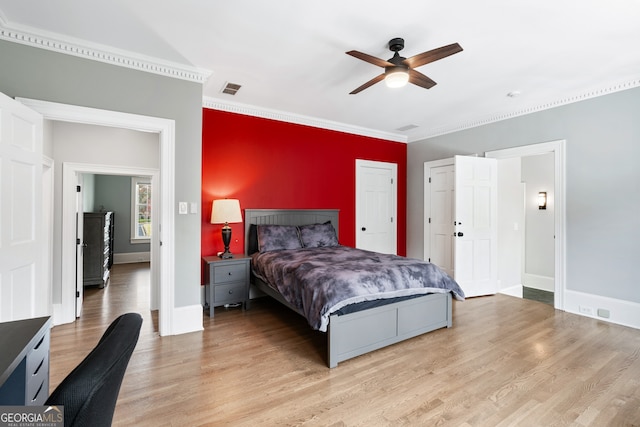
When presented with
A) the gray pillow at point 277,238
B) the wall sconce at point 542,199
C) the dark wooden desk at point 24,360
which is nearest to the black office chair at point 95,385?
the dark wooden desk at point 24,360

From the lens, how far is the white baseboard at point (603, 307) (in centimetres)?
336

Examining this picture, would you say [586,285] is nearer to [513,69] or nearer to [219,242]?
[513,69]

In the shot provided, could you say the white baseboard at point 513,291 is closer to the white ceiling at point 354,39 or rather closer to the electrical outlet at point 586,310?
the electrical outlet at point 586,310

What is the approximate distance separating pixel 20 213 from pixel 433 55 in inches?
132

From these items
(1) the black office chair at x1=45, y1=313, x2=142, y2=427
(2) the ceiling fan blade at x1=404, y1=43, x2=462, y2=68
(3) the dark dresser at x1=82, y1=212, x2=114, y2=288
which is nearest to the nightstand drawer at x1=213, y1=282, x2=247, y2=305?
(3) the dark dresser at x1=82, y1=212, x2=114, y2=288

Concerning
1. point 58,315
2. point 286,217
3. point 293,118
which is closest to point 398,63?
point 293,118

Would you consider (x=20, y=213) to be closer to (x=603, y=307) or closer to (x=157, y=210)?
(x=157, y=210)

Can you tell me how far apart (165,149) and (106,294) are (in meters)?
3.07

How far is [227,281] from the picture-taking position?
3.75 meters

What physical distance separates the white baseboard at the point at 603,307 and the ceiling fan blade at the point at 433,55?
11.4 ft

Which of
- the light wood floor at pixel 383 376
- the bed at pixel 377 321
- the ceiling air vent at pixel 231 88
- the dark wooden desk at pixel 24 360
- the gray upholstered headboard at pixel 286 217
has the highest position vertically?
the ceiling air vent at pixel 231 88

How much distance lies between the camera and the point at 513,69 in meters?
3.15

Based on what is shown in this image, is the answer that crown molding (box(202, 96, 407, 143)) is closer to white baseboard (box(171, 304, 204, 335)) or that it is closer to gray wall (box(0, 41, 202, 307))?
gray wall (box(0, 41, 202, 307))

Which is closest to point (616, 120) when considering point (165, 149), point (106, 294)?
point (165, 149)
